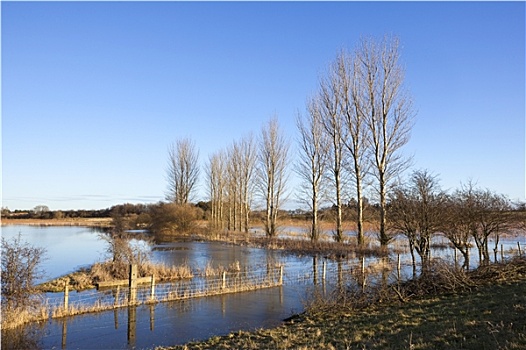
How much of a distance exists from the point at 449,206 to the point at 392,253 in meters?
9.80

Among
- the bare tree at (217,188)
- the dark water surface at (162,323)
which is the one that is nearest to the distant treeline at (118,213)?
the bare tree at (217,188)

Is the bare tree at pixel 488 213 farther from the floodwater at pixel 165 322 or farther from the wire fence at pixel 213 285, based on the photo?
the floodwater at pixel 165 322

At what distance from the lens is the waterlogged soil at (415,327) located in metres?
6.23

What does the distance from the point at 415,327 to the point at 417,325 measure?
0.20 m

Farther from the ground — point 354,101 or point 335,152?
point 354,101

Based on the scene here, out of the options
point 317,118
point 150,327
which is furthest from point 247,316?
point 317,118

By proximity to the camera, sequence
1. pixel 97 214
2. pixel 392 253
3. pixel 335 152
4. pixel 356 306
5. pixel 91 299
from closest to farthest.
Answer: pixel 356 306, pixel 91 299, pixel 392 253, pixel 335 152, pixel 97 214

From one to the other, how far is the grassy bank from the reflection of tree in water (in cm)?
369

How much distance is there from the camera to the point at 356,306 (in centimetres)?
1084

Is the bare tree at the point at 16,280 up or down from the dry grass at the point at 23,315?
up

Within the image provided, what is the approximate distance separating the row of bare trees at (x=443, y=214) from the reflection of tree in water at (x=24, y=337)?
11.9m

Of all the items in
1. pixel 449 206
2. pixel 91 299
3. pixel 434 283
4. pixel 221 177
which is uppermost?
pixel 221 177

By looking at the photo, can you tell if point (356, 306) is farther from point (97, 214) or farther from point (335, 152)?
Answer: point (97, 214)

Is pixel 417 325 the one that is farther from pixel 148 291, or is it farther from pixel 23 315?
pixel 23 315
